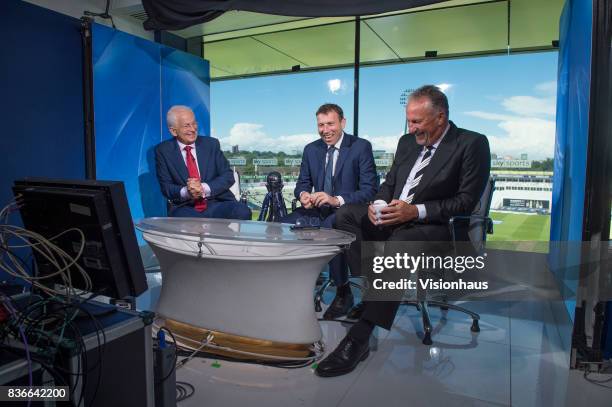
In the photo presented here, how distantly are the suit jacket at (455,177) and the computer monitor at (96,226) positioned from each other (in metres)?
1.70

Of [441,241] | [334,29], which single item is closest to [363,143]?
[441,241]

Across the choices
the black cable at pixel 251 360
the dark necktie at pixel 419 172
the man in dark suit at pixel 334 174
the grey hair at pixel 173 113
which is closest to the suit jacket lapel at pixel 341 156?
the man in dark suit at pixel 334 174

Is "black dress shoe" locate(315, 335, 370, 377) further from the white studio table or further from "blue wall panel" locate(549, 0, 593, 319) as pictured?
"blue wall panel" locate(549, 0, 593, 319)

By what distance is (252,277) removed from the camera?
81.7 inches

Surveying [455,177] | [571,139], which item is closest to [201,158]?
[455,177]

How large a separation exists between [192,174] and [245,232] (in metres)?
1.67

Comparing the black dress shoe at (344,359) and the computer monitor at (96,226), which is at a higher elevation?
the computer monitor at (96,226)

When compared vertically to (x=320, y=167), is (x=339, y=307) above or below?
below

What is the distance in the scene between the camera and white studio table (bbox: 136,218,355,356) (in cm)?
201

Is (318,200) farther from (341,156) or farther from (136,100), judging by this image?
(136,100)

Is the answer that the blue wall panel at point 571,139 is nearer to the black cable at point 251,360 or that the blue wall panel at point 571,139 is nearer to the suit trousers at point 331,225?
the suit trousers at point 331,225

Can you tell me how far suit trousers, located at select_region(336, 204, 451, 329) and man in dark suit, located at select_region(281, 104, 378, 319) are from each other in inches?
12.2

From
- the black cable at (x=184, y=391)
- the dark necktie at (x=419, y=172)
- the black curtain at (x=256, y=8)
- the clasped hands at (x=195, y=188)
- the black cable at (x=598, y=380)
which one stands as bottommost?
the black cable at (x=184, y=391)

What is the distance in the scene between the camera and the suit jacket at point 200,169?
3.52m
